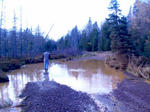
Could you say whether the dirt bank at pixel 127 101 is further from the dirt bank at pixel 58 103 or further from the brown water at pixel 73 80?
the brown water at pixel 73 80

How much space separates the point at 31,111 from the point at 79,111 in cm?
144

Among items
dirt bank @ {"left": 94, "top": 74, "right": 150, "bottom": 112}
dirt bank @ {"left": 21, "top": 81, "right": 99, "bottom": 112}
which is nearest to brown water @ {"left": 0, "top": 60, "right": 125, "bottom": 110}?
dirt bank @ {"left": 94, "top": 74, "right": 150, "bottom": 112}

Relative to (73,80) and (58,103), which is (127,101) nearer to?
(58,103)

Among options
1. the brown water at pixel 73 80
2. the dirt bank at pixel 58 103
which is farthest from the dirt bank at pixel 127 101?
the brown water at pixel 73 80

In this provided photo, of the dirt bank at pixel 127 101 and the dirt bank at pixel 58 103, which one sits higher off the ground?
the dirt bank at pixel 58 103

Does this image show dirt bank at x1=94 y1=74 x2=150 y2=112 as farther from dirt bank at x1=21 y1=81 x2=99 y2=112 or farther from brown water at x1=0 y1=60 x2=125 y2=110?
brown water at x1=0 y1=60 x2=125 y2=110

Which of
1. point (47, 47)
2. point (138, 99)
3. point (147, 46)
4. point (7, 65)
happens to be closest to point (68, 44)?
point (47, 47)

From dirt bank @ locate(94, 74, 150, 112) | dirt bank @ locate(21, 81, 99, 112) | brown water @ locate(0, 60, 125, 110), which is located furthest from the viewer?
brown water @ locate(0, 60, 125, 110)

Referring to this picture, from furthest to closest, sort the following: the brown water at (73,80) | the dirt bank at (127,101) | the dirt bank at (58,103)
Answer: the brown water at (73,80) → the dirt bank at (127,101) → the dirt bank at (58,103)

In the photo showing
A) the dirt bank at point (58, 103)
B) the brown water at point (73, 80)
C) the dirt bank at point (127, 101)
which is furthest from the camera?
the brown water at point (73, 80)

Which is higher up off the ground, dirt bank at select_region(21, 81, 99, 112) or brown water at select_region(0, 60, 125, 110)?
dirt bank at select_region(21, 81, 99, 112)

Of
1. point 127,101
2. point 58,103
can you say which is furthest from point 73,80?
point 58,103

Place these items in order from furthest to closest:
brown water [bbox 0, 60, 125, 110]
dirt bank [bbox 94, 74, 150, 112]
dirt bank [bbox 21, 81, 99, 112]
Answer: brown water [bbox 0, 60, 125, 110] → dirt bank [bbox 94, 74, 150, 112] → dirt bank [bbox 21, 81, 99, 112]

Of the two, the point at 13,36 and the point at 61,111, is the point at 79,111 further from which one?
the point at 13,36
